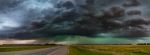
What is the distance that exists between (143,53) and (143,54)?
1501 millimetres

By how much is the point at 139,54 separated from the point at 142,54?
1.46 feet

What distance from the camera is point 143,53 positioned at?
5084cm

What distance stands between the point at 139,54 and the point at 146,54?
3.66ft

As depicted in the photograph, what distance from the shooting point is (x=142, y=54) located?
163 feet

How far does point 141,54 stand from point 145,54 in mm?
622

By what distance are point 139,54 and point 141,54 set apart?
30 centimetres

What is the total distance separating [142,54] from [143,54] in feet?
1.07

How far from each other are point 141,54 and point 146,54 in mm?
833

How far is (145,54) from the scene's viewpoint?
49.3 meters

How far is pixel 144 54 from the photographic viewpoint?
49.3m

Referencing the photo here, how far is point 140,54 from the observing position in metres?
49.6

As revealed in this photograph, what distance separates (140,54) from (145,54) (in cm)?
74

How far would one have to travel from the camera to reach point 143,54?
162 ft

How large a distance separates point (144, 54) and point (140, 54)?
2.01 feet
